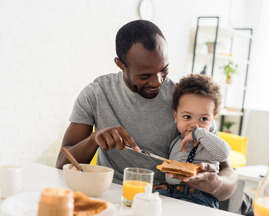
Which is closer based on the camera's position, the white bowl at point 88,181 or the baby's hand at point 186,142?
the white bowl at point 88,181

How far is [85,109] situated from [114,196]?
638mm

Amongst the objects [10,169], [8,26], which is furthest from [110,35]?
[10,169]

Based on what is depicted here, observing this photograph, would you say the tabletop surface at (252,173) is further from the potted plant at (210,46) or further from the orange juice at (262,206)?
the orange juice at (262,206)

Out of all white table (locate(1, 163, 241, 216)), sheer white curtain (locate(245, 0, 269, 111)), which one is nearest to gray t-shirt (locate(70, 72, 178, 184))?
white table (locate(1, 163, 241, 216))

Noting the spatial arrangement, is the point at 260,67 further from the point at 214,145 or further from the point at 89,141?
the point at 89,141

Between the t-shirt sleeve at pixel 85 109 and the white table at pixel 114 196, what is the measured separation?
1.08 ft

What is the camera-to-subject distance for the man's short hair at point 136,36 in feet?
5.74

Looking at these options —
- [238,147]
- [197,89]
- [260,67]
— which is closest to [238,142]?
[238,147]

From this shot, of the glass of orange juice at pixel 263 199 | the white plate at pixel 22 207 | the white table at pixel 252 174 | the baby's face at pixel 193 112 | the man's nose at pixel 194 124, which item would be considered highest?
the baby's face at pixel 193 112

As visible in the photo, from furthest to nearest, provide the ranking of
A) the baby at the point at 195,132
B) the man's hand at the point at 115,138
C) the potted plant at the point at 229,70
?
the potted plant at the point at 229,70, the baby at the point at 195,132, the man's hand at the point at 115,138

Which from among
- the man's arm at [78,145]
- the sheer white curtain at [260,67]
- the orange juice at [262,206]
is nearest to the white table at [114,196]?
the man's arm at [78,145]

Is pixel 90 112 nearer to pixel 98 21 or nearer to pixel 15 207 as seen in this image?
pixel 15 207

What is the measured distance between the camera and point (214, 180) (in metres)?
1.48

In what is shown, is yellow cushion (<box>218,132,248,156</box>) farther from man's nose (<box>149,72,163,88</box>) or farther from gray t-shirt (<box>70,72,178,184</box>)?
man's nose (<box>149,72,163,88</box>)
